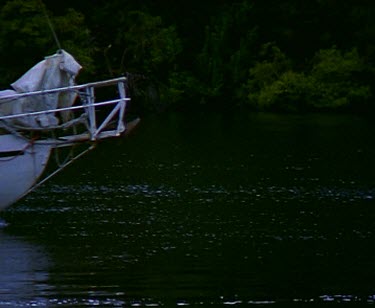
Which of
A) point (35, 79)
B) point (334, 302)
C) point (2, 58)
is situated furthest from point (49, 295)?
point (2, 58)

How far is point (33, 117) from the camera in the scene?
95.7ft

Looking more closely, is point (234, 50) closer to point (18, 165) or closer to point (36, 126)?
point (36, 126)

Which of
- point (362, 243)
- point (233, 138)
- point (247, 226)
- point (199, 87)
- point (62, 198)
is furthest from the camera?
point (199, 87)

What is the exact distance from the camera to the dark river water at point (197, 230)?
72.4 ft

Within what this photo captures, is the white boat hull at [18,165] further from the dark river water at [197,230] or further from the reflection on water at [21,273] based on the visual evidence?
the reflection on water at [21,273]

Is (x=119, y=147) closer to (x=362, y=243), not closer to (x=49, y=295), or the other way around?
(x=362, y=243)

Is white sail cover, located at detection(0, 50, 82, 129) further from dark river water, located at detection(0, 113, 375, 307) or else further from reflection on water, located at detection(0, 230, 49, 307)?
reflection on water, located at detection(0, 230, 49, 307)

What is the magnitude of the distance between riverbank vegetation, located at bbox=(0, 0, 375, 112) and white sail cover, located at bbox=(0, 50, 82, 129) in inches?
1465

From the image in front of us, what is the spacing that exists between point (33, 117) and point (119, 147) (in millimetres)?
17751

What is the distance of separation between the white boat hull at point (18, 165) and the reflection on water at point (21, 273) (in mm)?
1977

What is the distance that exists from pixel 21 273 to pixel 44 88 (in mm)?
7465

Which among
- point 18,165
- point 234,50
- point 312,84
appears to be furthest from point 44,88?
point 234,50

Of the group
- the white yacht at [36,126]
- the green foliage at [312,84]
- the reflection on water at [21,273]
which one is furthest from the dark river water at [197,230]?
the green foliage at [312,84]

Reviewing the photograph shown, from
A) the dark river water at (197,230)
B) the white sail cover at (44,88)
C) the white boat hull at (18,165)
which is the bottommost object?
the dark river water at (197,230)
